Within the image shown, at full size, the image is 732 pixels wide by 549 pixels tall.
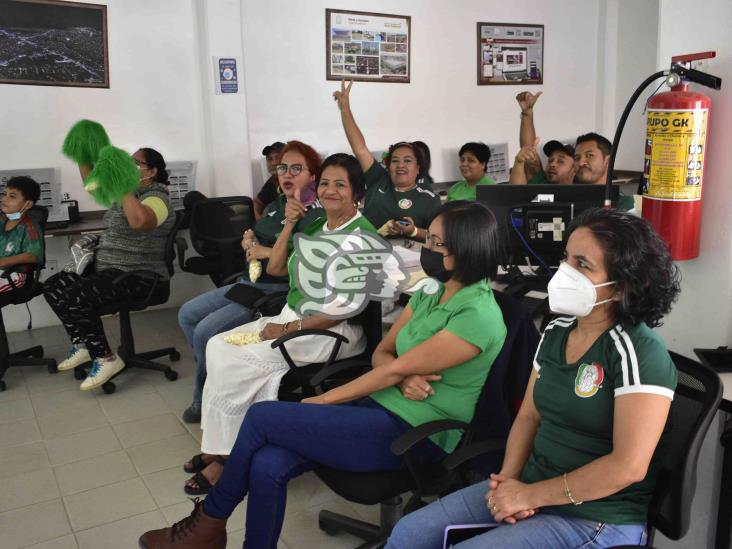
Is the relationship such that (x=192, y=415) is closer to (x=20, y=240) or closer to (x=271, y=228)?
(x=271, y=228)

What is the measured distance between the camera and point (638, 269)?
1.40 m

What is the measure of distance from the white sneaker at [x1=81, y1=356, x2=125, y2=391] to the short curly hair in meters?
2.98

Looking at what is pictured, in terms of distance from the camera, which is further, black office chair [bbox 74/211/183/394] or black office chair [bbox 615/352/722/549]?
black office chair [bbox 74/211/183/394]

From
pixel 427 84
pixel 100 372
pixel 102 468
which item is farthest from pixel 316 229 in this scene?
pixel 427 84

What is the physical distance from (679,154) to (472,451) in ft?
3.35

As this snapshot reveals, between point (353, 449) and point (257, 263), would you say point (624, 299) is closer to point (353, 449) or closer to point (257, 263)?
point (353, 449)

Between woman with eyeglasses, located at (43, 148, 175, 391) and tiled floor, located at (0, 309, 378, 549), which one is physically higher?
woman with eyeglasses, located at (43, 148, 175, 391)

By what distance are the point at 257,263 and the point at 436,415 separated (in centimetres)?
153

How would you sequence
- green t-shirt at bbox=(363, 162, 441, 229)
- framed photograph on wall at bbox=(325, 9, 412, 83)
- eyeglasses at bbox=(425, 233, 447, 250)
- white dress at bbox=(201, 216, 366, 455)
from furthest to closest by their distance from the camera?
framed photograph on wall at bbox=(325, 9, 412, 83) < green t-shirt at bbox=(363, 162, 441, 229) < white dress at bbox=(201, 216, 366, 455) < eyeglasses at bbox=(425, 233, 447, 250)

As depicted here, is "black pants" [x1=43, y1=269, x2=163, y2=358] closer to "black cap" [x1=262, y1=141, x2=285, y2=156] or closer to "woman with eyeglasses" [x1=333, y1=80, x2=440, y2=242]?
"woman with eyeglasses" [x1=333, y1=80, x2=440, y2=242]

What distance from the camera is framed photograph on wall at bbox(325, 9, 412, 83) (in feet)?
18.4

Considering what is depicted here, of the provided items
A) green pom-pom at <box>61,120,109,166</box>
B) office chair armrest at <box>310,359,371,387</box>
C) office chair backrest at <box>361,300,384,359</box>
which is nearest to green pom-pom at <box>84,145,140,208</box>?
green pom-pom at <box>61,120,109,166</box>

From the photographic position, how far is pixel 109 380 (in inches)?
144

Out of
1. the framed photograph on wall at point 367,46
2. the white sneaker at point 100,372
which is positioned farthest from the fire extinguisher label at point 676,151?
the framed photograph on wall at point 367,46
